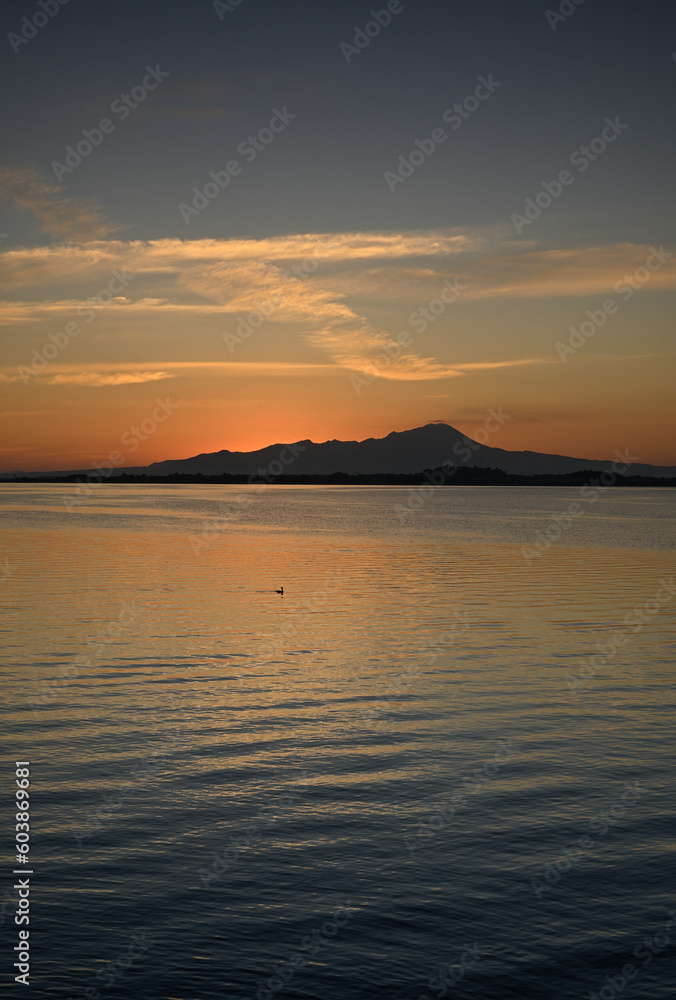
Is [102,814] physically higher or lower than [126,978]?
higher

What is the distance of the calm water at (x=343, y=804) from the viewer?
10164 millimetres

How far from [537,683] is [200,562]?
4188cm

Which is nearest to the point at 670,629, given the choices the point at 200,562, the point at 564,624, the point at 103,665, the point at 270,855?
the point at 564,624

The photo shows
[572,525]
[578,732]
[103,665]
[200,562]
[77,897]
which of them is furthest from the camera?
[572,525]

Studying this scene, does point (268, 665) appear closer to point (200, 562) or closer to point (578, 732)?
point (578, 732)

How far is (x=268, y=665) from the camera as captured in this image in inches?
1052

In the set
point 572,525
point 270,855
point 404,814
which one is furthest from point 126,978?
point 572,525

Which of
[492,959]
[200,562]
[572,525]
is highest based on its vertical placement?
[572,525]

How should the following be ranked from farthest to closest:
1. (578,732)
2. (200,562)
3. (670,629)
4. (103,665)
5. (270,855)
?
(200,562)
(670,629)
(103,665)
(578,732)
(270,855)

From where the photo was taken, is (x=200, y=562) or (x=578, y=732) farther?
(x=200, y=562)

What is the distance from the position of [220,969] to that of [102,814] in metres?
5.09

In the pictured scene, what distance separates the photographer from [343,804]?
48.7ft

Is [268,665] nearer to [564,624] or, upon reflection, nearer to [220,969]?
[564,624]

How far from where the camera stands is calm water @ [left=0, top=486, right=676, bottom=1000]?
10164 mm
